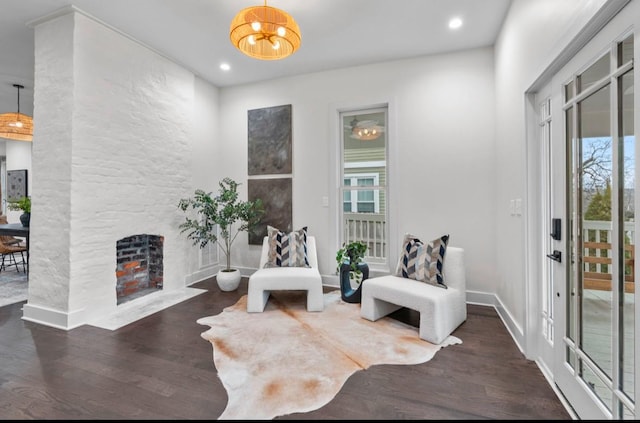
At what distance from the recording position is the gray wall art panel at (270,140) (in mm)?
4414

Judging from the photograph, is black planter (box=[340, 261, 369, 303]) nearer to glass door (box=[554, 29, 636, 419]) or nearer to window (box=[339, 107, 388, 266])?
window (box=[339, 107, 388, 266])

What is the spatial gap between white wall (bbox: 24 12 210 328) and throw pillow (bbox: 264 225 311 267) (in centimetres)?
155

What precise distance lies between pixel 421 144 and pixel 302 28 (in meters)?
1.91

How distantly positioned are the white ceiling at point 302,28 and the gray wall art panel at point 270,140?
61 cm

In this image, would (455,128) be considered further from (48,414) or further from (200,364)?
(48,414)

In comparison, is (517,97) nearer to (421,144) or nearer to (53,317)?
(421,144)

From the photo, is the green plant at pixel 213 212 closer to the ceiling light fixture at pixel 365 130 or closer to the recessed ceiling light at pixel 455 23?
the ceiling light fixture at pixel 365 130

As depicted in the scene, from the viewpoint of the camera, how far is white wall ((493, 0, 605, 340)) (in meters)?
1.72

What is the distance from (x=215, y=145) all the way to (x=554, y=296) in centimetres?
458

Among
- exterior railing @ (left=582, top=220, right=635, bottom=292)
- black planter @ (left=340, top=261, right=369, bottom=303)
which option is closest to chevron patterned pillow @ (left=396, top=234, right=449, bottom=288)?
black planter @ (left=340, top=261, right=369, bottom=303)

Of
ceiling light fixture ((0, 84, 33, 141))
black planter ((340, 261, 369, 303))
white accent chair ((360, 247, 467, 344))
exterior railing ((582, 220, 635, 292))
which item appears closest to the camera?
exterior railing ((582, 220, 635, 292))

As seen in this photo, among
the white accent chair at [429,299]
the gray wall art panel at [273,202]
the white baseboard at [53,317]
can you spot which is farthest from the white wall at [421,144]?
the white baseboard at [53,317]

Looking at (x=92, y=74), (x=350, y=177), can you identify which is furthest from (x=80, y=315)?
(x=350, y=177)

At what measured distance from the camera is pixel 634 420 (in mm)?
1183
